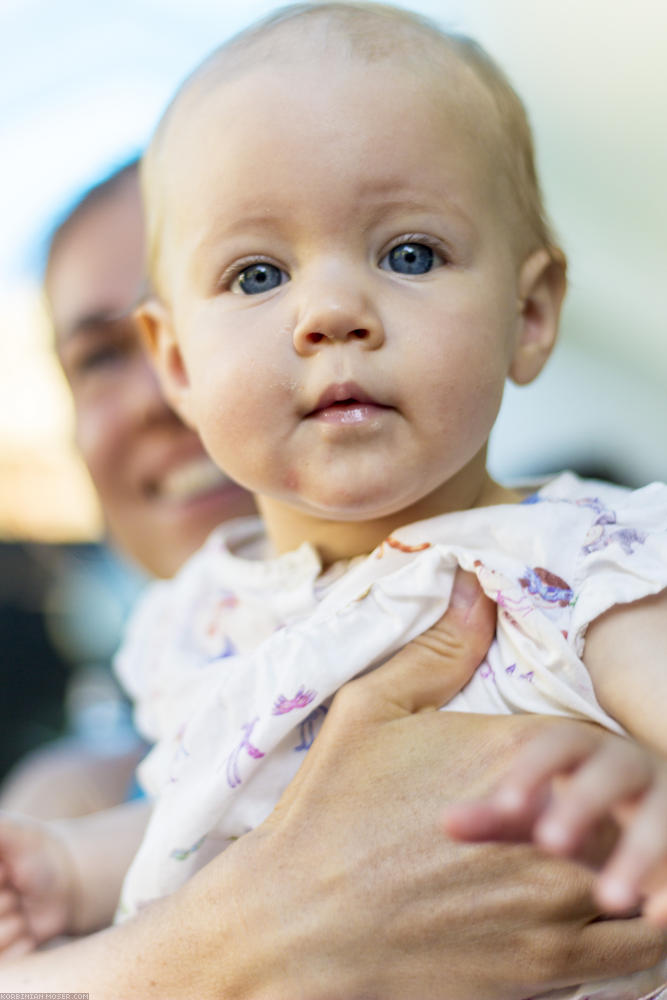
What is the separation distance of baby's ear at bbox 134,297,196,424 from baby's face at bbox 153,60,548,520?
22 centimetres

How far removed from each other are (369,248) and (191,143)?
0.84 ft

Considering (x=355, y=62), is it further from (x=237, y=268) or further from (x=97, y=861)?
(x=97, y=861)

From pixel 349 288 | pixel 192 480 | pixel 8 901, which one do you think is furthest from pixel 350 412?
A: pixel 192 480

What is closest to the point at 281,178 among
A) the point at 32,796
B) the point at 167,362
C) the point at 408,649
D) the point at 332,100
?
the point at 332,100

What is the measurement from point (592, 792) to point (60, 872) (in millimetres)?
928

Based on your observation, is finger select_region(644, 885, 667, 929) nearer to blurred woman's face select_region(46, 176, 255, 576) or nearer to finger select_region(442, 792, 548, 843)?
finger select_region(442, 792, 548, 843)

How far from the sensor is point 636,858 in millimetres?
533

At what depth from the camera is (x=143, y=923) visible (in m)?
1.01

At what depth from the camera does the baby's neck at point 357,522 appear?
1.03 meters

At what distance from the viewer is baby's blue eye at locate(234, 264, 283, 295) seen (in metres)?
0.94

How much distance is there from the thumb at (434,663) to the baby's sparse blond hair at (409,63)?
40 centimetres

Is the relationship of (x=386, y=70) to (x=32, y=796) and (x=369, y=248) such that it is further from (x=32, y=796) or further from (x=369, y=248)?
(x=32, y=796)

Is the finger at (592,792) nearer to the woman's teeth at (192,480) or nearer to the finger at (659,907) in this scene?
the finger at (659,907)

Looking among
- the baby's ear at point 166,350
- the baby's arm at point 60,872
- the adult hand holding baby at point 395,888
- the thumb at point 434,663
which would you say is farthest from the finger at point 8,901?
the baby's ear at point 166,350
